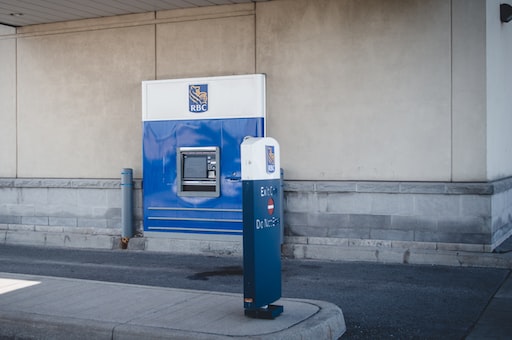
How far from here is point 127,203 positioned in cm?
1298

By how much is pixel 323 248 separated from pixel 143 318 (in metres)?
5.22

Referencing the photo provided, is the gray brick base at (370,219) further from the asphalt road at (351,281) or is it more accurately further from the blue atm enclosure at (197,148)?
the blue atm enclosure at (197,148)

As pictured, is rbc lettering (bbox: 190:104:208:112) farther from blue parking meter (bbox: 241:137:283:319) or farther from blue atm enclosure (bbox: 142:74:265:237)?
blue parking meter (bbox: 241:137:283:319)

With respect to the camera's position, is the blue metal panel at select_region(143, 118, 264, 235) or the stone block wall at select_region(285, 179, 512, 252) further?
the blue metal panel at select_region(143, 118, 264, 235)

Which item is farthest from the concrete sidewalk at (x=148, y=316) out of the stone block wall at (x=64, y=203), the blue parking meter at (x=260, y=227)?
the stone block wall at (x=64, y=203)

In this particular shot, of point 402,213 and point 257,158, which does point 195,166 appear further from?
point 257,158

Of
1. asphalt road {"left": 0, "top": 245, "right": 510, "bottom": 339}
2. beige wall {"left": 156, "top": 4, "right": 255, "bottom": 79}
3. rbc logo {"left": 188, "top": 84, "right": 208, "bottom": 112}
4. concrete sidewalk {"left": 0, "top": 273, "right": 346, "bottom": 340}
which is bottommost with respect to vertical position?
asphalt road {"left": 0, "top": 245, "right": 510, "bottom": 339}

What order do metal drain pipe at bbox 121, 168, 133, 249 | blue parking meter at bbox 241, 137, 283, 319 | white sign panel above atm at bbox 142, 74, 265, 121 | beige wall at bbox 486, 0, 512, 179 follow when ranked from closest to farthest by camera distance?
blue parking meter at bbox 241, 137, 283, 319
beige wall at bbox 486, 0, 512, 179
white sign panel above atm at bbox 142, 74, 265, 121
metal drain pipe at bbox 121, 168, 133, 249

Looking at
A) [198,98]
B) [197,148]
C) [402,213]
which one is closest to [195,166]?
[197,148]

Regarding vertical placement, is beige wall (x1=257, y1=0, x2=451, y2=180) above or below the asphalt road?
above

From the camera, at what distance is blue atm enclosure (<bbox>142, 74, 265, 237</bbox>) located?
12102 mm

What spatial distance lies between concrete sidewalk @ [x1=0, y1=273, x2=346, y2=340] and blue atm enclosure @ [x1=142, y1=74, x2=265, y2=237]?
399 centimetres

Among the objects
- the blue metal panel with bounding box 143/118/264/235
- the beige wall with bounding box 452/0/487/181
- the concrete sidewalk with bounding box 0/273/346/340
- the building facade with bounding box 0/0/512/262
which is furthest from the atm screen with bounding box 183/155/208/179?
the beige wall with bounding box 452/0/487/181

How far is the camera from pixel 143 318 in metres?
6.88
